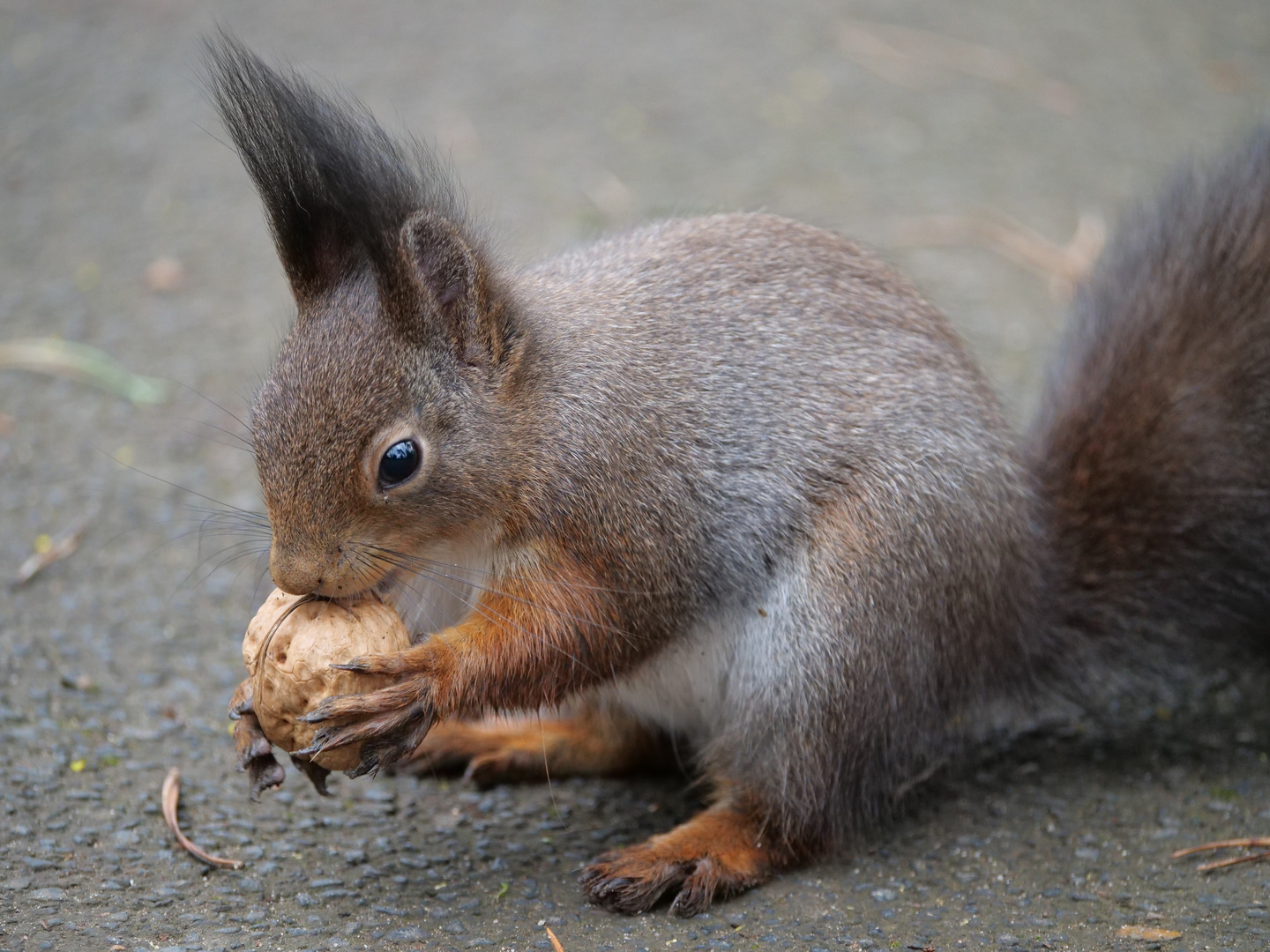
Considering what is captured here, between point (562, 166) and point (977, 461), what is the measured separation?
116 inches

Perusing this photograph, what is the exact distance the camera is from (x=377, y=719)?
1.98 meters

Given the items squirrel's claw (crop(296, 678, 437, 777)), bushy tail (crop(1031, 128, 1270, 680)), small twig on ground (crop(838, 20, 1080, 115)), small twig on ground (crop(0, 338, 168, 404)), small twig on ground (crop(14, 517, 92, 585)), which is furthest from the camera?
small twig on ground (crop(838, 20, 1080, 115))

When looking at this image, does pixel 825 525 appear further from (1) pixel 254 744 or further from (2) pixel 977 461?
(1) pixel 254 744

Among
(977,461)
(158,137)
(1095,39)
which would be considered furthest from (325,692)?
(1095,39)

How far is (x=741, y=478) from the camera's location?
232 centimetres

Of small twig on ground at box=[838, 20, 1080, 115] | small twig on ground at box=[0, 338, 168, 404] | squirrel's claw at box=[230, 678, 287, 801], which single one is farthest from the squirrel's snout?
small twig on ground at box=[838, 20, 1080, 115]

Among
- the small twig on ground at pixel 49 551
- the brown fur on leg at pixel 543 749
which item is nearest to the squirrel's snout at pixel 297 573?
the brown fur on leg at pixel 543 749

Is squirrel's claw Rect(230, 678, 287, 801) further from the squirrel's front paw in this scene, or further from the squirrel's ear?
the squirrel's ear

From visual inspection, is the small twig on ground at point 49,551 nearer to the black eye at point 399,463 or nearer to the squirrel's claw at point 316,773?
the squirrel's claw at point 316,773

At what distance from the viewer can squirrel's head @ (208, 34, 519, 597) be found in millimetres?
1986

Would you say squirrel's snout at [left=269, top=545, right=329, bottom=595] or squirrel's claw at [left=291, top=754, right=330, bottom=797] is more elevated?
squirrel's snout at [left=269, top=545, right=329, bottom=595]

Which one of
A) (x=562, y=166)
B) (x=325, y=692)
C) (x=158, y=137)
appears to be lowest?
(x=325, y=692)

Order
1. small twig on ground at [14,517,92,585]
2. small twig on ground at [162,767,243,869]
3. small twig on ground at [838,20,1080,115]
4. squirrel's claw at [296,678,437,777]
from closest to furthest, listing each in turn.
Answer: squirrel's claw at [296,678,437,777]
small twig on ground at [162,767,243,869]
small twig on ground at [14,517,92,585]
small twig on ground at [838,20,1080,115]

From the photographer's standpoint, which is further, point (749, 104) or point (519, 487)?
point (749, 104)
